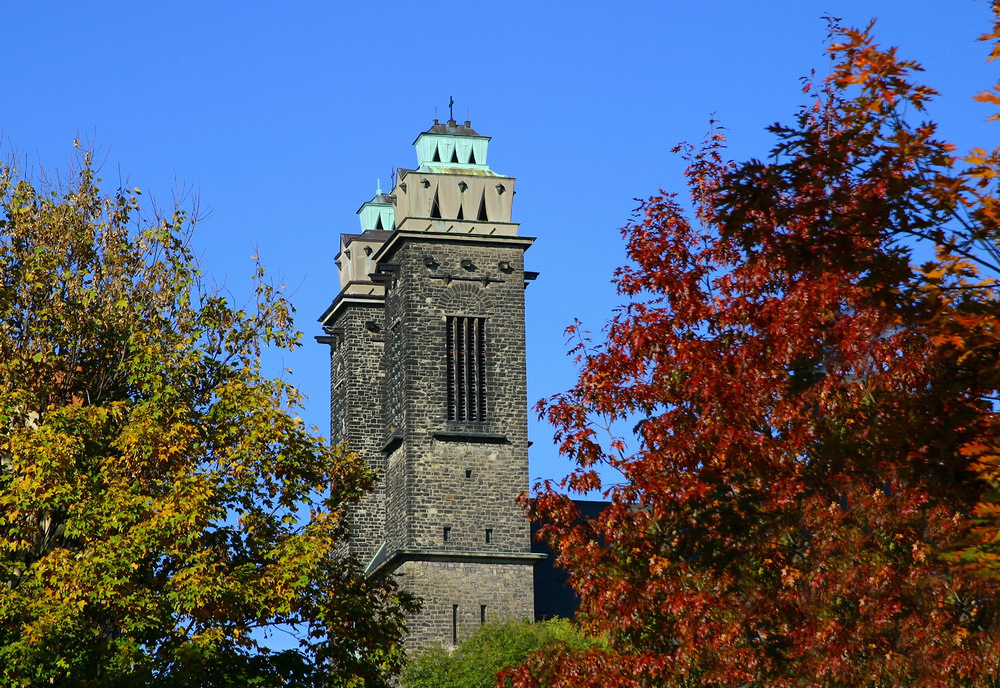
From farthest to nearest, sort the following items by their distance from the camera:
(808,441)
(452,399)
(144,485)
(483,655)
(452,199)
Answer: (452,199) → (452,399) → (483,655) → (144,485) → (808,441)

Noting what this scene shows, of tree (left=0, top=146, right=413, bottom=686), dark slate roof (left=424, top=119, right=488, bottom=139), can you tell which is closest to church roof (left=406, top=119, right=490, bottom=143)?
dark slate roof (left=424, top=119, right=488, bottom=139)

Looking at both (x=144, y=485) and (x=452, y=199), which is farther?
(x=452, y=199)

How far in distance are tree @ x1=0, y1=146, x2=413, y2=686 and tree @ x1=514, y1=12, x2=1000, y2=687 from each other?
728cm

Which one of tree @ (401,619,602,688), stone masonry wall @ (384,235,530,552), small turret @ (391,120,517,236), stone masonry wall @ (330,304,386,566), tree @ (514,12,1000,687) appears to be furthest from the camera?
stone masonry wall @ (330,304,386,566)

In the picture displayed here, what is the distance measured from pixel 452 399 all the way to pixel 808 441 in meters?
53.7

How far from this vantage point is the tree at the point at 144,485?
2119 cm

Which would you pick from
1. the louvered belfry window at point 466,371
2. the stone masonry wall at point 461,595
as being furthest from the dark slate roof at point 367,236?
the stone masonry wall at point 461,595

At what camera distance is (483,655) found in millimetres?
58688

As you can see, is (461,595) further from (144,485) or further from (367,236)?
(144,485)

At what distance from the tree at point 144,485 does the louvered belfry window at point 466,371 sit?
134ft

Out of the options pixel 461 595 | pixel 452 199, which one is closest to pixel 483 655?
pixel 461 595

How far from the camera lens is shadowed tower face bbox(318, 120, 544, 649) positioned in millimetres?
64188

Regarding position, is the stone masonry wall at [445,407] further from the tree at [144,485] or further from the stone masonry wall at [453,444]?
the tree at [144,485]

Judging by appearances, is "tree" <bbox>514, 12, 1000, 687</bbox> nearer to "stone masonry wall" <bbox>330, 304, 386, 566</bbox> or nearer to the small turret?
the small turret
